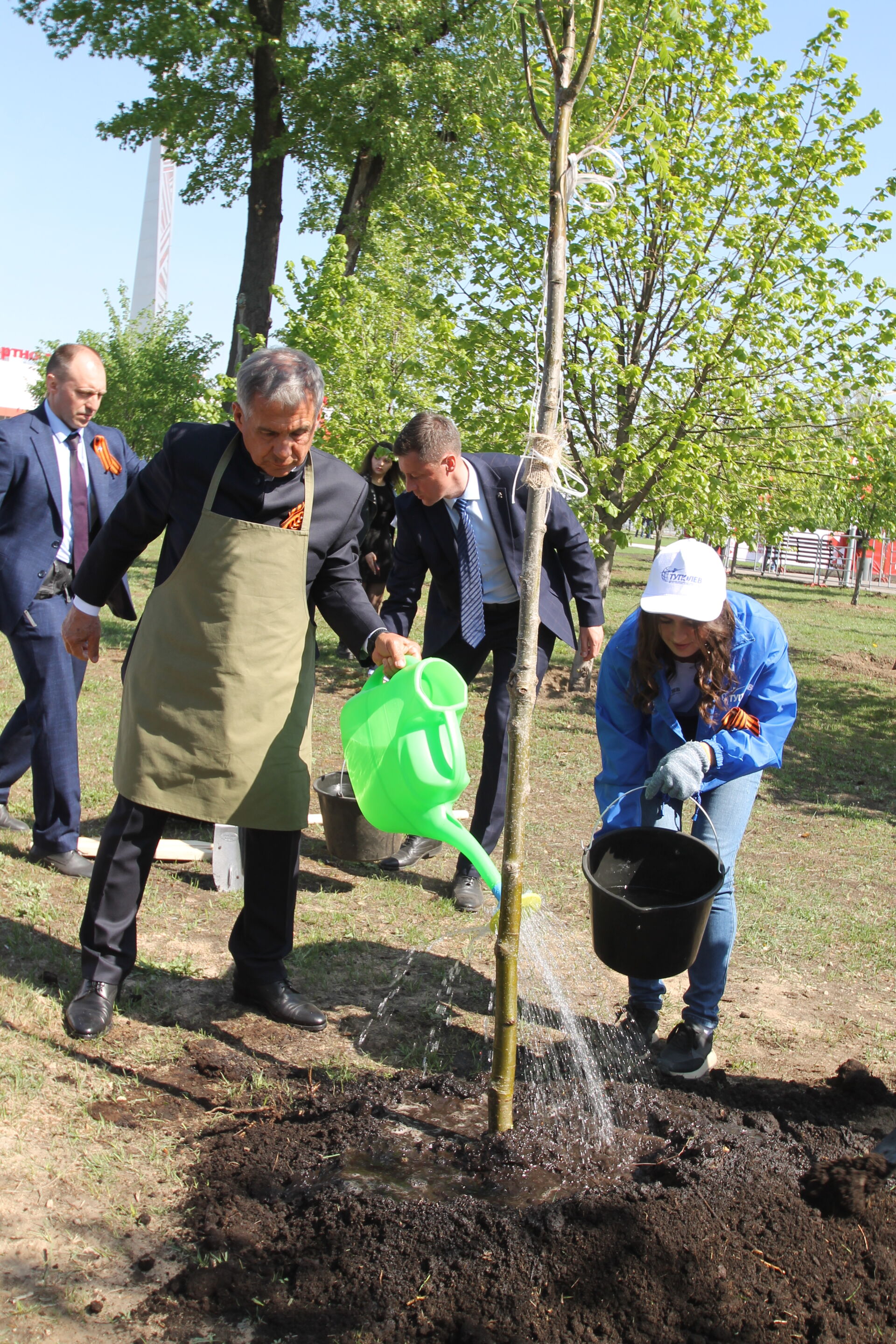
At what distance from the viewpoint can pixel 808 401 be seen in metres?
8.56

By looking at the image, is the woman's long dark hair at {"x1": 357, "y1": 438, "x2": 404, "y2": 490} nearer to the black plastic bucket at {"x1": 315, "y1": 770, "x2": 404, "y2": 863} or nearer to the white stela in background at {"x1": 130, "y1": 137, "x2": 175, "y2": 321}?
the black plastic bucket at {"x1": 315, "y1": 770, "x2": 404, "y2": 863}

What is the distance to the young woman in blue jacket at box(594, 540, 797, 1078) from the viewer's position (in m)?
2.83

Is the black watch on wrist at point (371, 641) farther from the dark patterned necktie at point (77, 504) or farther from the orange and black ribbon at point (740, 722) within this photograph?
the dark patterned necktie at point (77, 504)

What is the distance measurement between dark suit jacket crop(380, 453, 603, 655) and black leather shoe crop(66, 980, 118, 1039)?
6.01 feet

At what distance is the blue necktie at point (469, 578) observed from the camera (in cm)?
426

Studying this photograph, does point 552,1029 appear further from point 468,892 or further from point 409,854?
point 409,854

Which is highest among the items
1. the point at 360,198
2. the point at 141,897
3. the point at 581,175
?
the point at 360,198

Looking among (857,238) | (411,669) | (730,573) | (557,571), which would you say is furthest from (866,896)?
(730,573)

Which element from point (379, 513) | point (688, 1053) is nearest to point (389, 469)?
point (379, 513)

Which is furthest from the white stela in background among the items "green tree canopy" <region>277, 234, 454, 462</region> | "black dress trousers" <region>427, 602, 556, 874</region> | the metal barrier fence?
"black dress trousers" <region>427, 602, 556, 874</region>

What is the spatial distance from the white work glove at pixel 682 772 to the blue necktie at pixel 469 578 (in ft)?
4.96

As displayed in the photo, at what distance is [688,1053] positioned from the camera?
311 centimetres

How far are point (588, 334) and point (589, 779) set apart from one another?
3680 millimetres

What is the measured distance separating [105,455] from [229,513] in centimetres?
174
